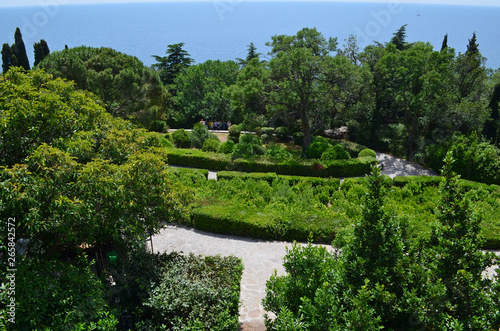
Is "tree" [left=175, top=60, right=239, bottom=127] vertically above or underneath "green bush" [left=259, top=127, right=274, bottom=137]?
above

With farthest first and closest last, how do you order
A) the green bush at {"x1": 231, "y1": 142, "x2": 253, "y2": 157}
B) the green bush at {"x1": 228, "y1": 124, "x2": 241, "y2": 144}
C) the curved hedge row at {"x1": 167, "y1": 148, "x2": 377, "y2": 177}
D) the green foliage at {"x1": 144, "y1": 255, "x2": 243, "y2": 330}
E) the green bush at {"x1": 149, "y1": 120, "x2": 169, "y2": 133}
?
the green bush at {"x1": 149, "y1": 120, "x2": 169, "y2": 133} < the green bush at {"x1": 228, "y1": 124, "x2": 241, "y2": 144} < the green bush at {"x1": 231, "y1": 142, "x2": 253, "y2": 157} < the curved hedge row at {"x1": 167, "y1": 148, "x2": 377, "y2": 177} < the green foliage at {"x1": 144, "y1": 255, "x2": 243, "y2": 330}

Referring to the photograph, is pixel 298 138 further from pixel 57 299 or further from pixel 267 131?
pixel 57 299

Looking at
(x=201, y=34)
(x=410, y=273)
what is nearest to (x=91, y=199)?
(x=410, y=273)

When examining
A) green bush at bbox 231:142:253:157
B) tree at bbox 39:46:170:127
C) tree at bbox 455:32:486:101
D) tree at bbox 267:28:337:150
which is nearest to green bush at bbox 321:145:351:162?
tree at bbox 267:28:337:150

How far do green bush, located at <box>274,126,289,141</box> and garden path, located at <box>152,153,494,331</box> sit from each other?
15900mm

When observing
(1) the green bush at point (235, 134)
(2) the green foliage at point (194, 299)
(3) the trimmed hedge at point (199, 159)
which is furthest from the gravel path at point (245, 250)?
(1) the green bush at point (235, 134)

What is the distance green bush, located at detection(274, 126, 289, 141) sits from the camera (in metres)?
28.0

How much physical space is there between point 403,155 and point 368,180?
19890 millimetres

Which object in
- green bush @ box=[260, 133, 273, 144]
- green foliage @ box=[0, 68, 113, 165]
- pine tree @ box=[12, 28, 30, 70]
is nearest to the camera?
green foliage @ box=[0, 68, 113, 165]

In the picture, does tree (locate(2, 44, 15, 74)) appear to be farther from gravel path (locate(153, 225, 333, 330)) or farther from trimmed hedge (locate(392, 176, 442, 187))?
trimmed hedge (locate(392, 176, 442, 187))

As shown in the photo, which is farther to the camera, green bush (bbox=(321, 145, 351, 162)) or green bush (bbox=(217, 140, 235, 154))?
green bush (bbox=(217, 140, 235, 154))

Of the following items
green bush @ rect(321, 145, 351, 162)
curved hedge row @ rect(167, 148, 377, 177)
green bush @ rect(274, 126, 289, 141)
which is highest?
green bush @ rect(274, 126, 289, 141)

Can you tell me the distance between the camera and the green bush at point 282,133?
28.0 meters

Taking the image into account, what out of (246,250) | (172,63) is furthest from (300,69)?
(172,63)
